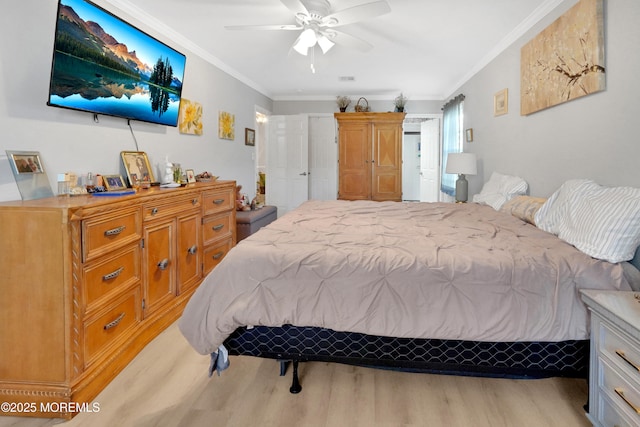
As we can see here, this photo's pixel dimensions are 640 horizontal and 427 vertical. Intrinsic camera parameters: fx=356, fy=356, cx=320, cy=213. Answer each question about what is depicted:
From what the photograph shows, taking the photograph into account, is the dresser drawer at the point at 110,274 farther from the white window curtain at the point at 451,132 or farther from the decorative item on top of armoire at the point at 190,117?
the white window curtain at the point at 451,132

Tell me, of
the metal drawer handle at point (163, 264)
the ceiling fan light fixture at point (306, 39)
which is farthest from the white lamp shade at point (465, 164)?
the metal drawer handle at point (163, 264)

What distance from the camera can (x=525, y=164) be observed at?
320 centimetres

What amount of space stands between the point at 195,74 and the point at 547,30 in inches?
127

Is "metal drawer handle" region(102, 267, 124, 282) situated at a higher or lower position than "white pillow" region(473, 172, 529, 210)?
lower

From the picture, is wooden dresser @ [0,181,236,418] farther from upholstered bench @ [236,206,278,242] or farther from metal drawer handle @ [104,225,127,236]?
upholstered bench @ [236,206,278,242]

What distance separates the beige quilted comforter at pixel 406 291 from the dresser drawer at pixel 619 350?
132 mm

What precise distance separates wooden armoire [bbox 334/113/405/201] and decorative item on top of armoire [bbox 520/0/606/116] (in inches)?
124

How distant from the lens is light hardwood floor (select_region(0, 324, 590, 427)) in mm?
1586

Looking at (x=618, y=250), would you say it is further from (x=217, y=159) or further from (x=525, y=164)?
(x=217, y=159)

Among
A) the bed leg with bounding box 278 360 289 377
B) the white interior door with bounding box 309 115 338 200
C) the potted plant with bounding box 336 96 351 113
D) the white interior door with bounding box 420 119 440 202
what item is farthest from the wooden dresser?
the white interior door with bounding box 420 119 440 202

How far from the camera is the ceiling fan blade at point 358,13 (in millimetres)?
2391

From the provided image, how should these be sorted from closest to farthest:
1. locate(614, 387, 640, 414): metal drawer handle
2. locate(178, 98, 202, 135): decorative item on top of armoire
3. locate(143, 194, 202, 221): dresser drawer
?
locate(614, 387, 640, 414): metal drawer handle < locate(143, 194, 202, 221): dresser drawer < locate(178, 98, 202, 135): decorative item on top of armoire

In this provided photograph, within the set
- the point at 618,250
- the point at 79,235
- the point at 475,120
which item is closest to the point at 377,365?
the point at 618,250

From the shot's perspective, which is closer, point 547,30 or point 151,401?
point 151,401
